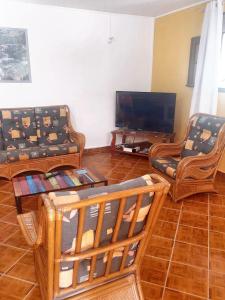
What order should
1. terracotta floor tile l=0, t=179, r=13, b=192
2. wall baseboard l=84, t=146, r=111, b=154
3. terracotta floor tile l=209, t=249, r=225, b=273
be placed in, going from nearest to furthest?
terracotta floor tile l=209, t=249, r=225, b=273, terracotta floor tile l=0, t=179, r=13, b=192, wall baseboard l=84, t=146, r=111, b=154

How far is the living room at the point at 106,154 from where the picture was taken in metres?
1.20

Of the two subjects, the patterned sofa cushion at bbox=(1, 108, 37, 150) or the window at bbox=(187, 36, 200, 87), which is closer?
the patterned sofa cushion at bbox=(1, 108, 37, 150)

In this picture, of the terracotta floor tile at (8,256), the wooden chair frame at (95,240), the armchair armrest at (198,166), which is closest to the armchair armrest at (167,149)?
the armchair armrest at (198,166)

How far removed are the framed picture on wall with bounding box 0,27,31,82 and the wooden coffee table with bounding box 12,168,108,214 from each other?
73.8 inches

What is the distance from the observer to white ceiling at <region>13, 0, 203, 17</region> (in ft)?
11.4

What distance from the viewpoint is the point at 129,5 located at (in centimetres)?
364

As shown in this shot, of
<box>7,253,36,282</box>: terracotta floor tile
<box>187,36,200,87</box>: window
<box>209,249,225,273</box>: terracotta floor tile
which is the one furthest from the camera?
<box>187,36,200,87</box>: window

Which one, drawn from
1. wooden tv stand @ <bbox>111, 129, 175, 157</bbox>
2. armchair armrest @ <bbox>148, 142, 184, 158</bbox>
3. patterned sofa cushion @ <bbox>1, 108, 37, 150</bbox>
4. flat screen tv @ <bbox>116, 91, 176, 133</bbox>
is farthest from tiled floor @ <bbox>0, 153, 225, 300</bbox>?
flat screen tv @ <bbox>116, 91, 176, 133</bbox>

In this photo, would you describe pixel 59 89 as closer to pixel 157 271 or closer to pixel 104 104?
pixel 104 104

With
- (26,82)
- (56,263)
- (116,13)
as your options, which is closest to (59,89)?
(26,82)

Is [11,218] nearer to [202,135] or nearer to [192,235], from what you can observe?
[192,235]

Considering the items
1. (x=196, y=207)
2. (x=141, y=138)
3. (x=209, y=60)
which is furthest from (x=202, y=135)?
(x=141, y=138)

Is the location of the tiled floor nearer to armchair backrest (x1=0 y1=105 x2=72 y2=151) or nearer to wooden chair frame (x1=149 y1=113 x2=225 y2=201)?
wooden chair frame (x1=149 y1=113 x2=225 y2=201)

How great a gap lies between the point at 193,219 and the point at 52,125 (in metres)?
2.47
